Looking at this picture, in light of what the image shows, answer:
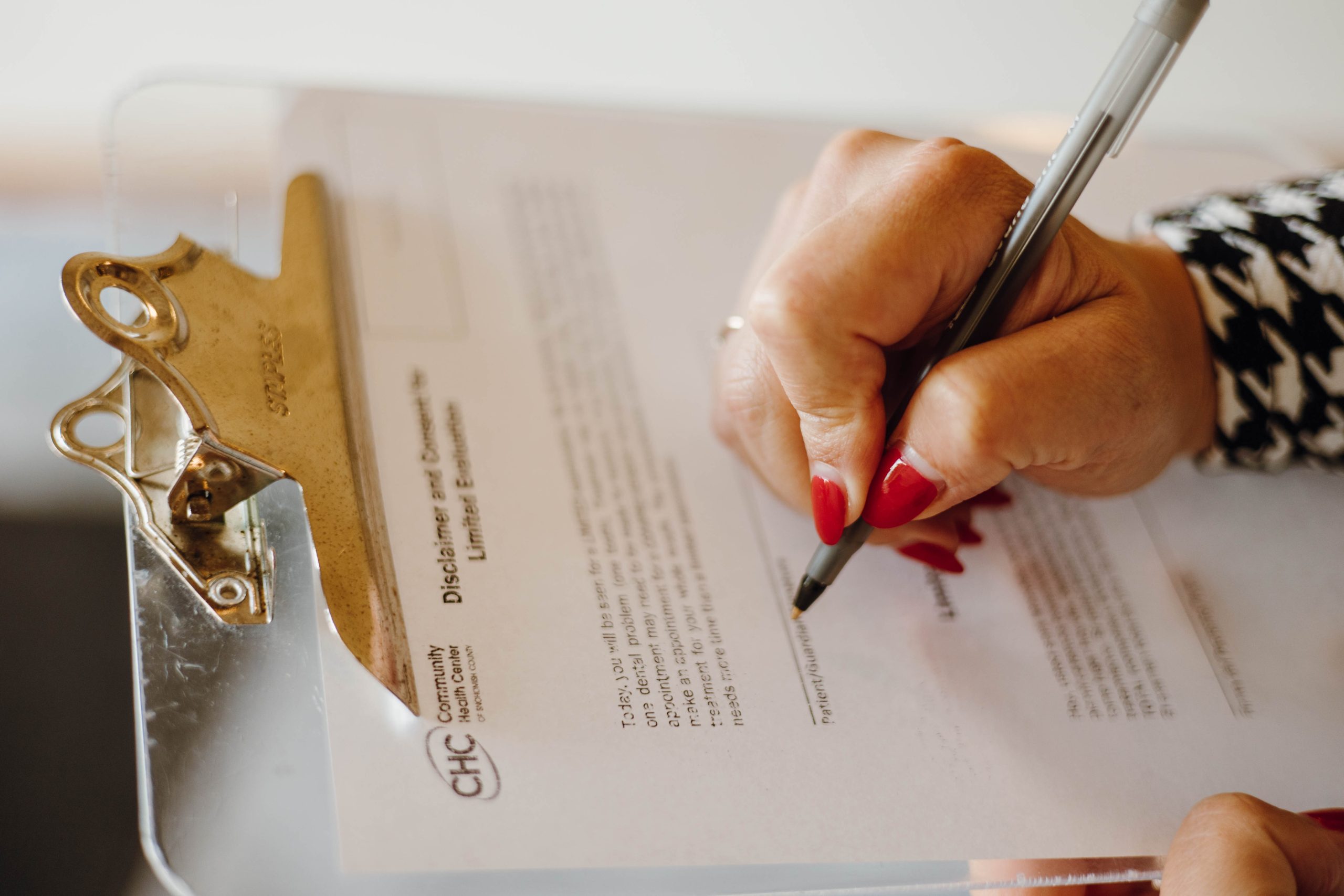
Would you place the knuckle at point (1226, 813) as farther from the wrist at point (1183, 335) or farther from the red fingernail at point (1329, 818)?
the wrist at point (1183, 335)

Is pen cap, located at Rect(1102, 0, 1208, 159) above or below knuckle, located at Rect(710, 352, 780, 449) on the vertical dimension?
above

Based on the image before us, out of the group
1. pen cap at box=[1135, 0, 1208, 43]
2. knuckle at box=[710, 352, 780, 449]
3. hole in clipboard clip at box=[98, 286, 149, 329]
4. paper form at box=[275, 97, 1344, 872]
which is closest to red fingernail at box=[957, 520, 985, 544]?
paper form at box=[275, 97, 1344, 872]

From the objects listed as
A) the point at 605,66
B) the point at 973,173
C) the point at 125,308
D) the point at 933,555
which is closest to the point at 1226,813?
the point at 933,555

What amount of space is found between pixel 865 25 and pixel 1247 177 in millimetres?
430

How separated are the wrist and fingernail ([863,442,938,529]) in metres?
0.12

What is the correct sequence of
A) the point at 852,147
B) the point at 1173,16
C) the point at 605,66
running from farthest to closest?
the point at 605,66, the point at 852,147, the point at 1173,16

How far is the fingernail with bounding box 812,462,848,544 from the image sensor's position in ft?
1.28

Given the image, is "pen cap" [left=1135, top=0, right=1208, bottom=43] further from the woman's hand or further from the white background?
the white background

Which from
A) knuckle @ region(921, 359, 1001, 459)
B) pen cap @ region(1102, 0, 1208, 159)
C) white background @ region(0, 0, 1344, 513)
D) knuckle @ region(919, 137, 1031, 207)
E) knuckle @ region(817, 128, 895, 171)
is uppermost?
pen cap @ region(1102, 0, 1208, 159)

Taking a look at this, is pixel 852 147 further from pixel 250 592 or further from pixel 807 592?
pixel 250 592

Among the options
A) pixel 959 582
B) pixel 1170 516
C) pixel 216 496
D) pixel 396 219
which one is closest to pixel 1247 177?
pixel 1170 516

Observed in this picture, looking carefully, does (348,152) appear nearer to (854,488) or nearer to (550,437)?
(550,437)

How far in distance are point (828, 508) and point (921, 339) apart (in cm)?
8

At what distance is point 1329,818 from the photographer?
39 centimetres
